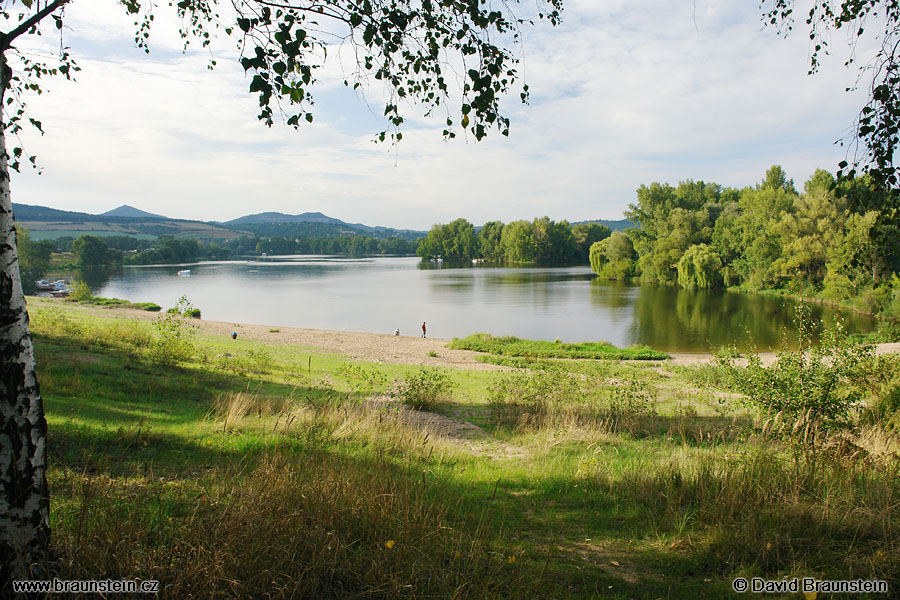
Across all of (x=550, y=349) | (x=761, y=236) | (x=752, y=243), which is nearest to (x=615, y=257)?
(x=752, y=243)

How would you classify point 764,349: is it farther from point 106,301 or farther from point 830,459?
point 106,301

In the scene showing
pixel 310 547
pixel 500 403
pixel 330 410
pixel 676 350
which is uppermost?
pixel 310 547

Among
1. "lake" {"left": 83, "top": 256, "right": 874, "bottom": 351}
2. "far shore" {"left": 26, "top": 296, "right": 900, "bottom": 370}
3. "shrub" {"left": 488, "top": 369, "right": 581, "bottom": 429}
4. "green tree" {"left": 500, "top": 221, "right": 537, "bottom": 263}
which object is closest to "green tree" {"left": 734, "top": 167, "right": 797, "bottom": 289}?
"lake" {"left": 83, "top": 256, "right": 874, "bottom": 351}

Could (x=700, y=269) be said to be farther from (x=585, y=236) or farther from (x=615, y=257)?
(x=585, y=236)

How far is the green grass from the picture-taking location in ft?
97.9

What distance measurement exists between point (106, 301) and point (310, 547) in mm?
59987

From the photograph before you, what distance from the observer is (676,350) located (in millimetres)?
34500

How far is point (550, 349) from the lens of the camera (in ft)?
103

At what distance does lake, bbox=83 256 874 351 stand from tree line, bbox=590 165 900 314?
3.56m

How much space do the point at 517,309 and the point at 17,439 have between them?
5269 centimetres

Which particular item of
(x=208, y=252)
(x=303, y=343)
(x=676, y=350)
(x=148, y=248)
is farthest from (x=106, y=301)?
(x=208, y=252)

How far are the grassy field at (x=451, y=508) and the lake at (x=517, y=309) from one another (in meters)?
27.1

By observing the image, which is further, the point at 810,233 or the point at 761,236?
the point at 761,236

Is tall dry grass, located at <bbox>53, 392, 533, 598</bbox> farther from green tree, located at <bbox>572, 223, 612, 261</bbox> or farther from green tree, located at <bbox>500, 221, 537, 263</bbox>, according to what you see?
green tree, located at <bbox>572, 223, 612, 261</bbox>
